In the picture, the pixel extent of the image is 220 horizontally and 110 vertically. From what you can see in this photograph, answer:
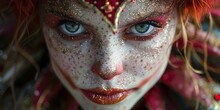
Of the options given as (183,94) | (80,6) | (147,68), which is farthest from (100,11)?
(183,94)

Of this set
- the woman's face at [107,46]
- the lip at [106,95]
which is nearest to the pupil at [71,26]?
the woman's face at [107,46]

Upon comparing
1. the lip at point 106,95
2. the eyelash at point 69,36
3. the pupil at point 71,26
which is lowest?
the lip at point 106,95

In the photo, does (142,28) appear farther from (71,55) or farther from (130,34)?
(71,55)

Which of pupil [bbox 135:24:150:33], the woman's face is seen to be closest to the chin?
the woman's face

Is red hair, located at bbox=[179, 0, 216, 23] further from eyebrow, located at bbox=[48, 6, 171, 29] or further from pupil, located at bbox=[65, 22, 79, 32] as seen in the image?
pupil, located at bbox=[65, 22, 79, 32]

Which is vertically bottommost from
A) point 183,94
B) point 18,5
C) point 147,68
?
point 183,94

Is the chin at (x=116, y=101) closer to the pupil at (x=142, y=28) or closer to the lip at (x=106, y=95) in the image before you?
the lip at (x=106, y=95)

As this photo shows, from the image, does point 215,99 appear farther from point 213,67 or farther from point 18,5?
point 18,5
